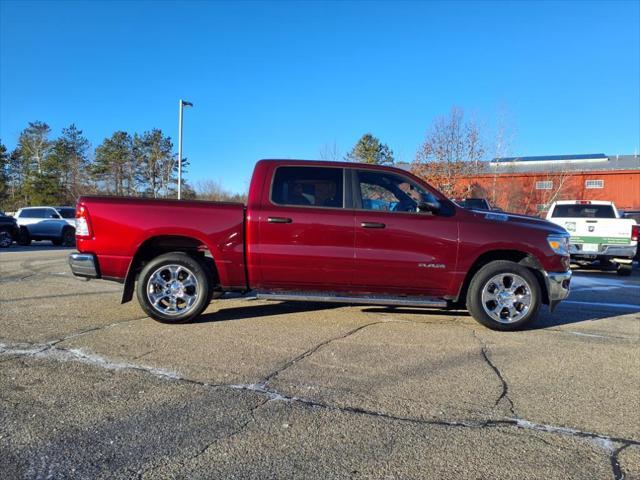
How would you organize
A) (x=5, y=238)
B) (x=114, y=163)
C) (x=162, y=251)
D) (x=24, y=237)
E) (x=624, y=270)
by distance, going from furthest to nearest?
1. (x=114, y=163)
2. (x=24, y=237)
3. (x=5, y=238)
4. (x=624, y=270)
5. (x=162, y=251)

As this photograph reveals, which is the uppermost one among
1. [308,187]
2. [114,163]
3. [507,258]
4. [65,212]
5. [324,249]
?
[114,163]

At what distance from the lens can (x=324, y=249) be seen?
5.50 meters

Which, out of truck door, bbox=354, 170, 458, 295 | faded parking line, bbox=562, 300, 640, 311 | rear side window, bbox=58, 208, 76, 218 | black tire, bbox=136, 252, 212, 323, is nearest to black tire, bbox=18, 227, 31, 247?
rear side window, bbox=58, 208, 76, 218

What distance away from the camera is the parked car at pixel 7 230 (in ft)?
60.8

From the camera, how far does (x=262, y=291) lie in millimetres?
5668

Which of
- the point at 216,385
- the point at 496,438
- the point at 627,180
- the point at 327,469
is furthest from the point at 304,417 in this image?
the point at 627,180

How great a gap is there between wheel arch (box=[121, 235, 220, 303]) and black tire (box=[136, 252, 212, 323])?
0.49 feet

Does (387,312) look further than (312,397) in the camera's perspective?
Yes

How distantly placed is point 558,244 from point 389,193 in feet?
7.00

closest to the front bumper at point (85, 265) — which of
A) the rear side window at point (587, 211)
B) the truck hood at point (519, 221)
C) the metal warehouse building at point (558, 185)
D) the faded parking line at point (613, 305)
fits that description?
the truck hood at point (519, 221)

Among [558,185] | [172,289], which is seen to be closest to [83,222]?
[172,289]

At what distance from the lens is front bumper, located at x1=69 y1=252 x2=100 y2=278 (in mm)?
5512

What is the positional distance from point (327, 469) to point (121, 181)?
A: 52.5m

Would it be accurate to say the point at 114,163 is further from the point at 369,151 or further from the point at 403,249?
the point at 403,249
